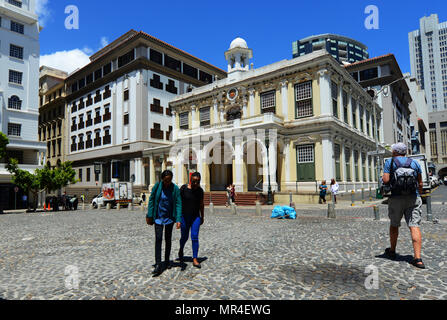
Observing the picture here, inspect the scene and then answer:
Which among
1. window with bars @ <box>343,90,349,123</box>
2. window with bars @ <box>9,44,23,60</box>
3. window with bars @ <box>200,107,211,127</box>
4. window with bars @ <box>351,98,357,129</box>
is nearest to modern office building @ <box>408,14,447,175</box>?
window with bars @ <box>351,98,357,129</box>

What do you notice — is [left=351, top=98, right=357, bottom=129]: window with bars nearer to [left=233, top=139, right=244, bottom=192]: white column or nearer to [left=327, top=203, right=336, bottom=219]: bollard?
[left=233, top=139, right=244, bottom=192]: white column

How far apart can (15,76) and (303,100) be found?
3128cm

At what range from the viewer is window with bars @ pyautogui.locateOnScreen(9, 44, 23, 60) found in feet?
104

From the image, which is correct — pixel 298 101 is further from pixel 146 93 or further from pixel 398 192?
pixel 398 192

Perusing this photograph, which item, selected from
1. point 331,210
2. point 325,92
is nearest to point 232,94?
point 325,92

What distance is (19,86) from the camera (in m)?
32.2

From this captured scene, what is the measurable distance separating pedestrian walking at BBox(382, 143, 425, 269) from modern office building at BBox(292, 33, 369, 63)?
12575cm

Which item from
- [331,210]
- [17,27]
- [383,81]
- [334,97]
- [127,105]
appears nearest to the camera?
[331,210]

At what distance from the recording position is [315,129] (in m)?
25.8

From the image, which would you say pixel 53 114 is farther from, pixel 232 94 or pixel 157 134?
pixel 232 94

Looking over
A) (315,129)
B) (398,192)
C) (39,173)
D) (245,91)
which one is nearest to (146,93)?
(245,91)

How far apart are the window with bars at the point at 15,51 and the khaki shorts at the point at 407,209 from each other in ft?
130

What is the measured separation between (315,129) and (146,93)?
21.7m

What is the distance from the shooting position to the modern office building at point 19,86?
100 ft
